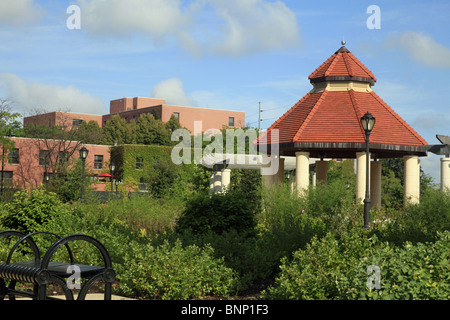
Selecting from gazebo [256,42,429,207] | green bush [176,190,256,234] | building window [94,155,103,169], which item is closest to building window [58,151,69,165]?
building window [94,155,103,169]

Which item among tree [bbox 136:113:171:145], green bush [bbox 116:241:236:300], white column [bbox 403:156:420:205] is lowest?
green bush [bbox 116:241:236:300]

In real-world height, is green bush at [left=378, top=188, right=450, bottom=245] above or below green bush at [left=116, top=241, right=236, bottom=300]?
above

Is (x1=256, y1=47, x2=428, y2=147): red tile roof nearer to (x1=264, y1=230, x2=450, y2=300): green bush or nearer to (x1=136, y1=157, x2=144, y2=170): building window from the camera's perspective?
(x1=264, y1=230, x2=450, y2=300): green bush

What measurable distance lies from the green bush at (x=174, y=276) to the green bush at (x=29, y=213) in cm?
525

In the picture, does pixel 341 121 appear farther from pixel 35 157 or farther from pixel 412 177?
pixel 35 157

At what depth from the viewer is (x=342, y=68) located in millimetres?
22562

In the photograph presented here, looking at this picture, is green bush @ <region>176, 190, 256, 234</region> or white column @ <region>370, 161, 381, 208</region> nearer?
green bush @ <region>176, 190, 256, 234</region>

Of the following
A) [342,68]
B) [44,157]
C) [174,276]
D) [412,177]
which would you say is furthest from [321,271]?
[44,157]

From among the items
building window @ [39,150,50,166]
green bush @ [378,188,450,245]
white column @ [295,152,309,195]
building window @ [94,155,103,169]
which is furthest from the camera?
building window @ [94,155,103,169]

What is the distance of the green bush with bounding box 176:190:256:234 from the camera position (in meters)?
13.3

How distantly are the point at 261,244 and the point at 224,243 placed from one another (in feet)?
2.72

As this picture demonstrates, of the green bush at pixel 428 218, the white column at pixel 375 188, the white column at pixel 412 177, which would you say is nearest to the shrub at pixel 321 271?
the green bush at pixel 428 218

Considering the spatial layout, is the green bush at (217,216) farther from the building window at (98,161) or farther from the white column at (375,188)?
the building window at (98,161)

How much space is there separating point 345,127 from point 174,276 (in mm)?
13643
